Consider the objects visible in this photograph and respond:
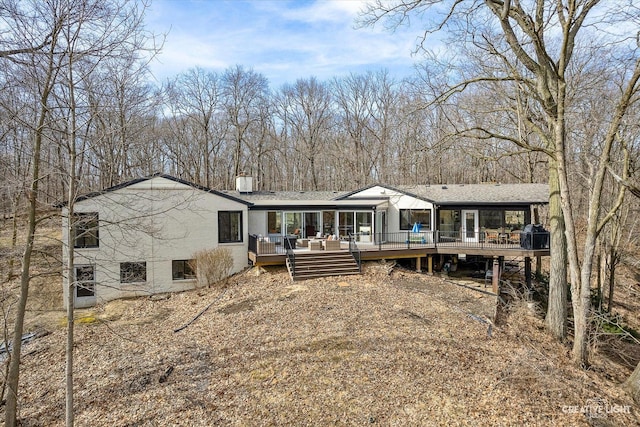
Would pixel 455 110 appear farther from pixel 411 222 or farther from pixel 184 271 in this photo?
pixel 184 271

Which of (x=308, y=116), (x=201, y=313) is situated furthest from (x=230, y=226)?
(x=308, y=116)

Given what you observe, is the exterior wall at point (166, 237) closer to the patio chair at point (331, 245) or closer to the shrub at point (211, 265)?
the shrub at point (211, 265)

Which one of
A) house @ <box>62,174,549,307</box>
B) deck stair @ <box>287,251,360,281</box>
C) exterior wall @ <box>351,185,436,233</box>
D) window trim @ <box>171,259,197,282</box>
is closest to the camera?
deck stair @ <box>287,251,360,281</box>

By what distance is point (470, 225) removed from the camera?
60.0ft

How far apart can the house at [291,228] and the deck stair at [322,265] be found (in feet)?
0.96

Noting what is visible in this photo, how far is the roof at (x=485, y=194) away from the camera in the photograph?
670 inches

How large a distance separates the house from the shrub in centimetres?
58

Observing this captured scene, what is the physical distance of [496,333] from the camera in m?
9.67

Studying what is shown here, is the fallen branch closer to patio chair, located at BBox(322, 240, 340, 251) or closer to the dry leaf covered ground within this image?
the dry leaf covered ground

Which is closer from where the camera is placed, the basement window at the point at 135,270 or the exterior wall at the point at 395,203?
the basement window at the point at 135,270

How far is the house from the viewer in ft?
49.5

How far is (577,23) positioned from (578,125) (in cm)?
472

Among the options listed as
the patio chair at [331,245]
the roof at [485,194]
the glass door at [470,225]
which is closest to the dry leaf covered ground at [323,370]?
the patio chair at [331,245]

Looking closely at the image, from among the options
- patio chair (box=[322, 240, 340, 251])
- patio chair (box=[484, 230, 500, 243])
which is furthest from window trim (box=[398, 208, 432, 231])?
patio chair (box=[322, 240, 340, 251])
